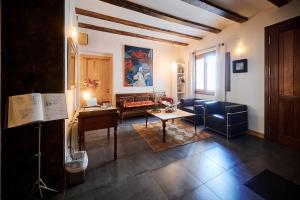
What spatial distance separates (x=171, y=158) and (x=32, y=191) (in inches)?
74.2

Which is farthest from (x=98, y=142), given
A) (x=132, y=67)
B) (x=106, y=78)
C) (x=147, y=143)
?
(x=132, y=67)

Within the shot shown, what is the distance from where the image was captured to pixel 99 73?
5340 millimetres

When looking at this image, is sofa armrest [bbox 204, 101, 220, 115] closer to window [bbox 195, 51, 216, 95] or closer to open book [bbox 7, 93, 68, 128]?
window [bbox 195, 51, 216, 95]

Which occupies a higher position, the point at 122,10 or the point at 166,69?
the point at 122,10

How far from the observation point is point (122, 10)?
11.1ft

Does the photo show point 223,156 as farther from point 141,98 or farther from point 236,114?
point 141,98

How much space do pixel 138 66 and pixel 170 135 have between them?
3.16 m

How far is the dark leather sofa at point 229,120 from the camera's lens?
3.35 meters

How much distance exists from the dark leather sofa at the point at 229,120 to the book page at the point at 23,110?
3.44 metres

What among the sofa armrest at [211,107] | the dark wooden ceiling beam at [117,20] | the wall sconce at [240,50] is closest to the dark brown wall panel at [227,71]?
the wall sconce at [240,50]

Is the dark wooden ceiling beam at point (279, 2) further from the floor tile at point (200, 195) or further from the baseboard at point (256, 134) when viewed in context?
the floor tile at point (200, 195)

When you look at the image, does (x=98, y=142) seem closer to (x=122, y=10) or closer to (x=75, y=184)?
(x=75, y=184)

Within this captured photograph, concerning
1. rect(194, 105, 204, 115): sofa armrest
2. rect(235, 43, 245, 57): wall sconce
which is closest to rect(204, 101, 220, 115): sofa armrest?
rect(194, 105, 204, 115): sofa armrest

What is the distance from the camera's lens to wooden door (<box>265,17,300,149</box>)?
2.80 meters
